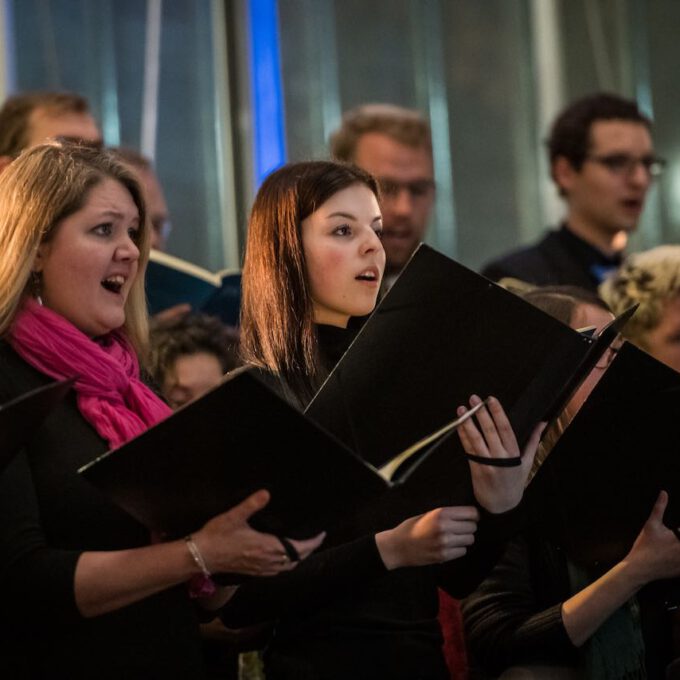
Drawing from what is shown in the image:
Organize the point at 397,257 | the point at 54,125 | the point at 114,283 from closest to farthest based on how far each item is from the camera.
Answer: the point at 114,283
the point at 54,125
the point at 397,257

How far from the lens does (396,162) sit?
12.5ft

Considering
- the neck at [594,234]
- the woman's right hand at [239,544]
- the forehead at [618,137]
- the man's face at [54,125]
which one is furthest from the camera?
the forehead at [618,137]

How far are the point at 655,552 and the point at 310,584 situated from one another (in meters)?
0.64

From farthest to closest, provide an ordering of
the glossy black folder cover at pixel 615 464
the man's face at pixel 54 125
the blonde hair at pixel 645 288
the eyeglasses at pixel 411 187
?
the eyeglasses at pixel 411 187, the man's face at pixel 54 125, the blonde hair at pixel 645 288, the glossy black folder cover at pixel 615 464

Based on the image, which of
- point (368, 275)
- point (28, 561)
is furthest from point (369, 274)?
point (28, 561)

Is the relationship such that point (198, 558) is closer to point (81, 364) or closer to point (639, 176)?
point (81, 364)

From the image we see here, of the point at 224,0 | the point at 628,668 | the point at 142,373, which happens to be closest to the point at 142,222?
the point at 142,373

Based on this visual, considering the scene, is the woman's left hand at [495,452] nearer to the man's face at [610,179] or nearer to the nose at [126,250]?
the nose at [126,250]

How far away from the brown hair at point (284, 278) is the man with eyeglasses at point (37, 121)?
107cm

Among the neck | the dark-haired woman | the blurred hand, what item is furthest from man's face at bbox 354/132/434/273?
the blurred hand

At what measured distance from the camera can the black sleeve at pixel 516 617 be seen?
235 centimetres

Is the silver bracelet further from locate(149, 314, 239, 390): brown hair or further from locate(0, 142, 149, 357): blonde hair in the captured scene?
locate(149, 314, 239, 390): brown hair

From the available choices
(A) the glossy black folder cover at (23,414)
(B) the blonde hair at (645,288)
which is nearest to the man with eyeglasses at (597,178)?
(B) the blonde hair at (645,288)

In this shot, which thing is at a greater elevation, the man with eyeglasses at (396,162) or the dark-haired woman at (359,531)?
the man with eyeglasses at (396,162)
